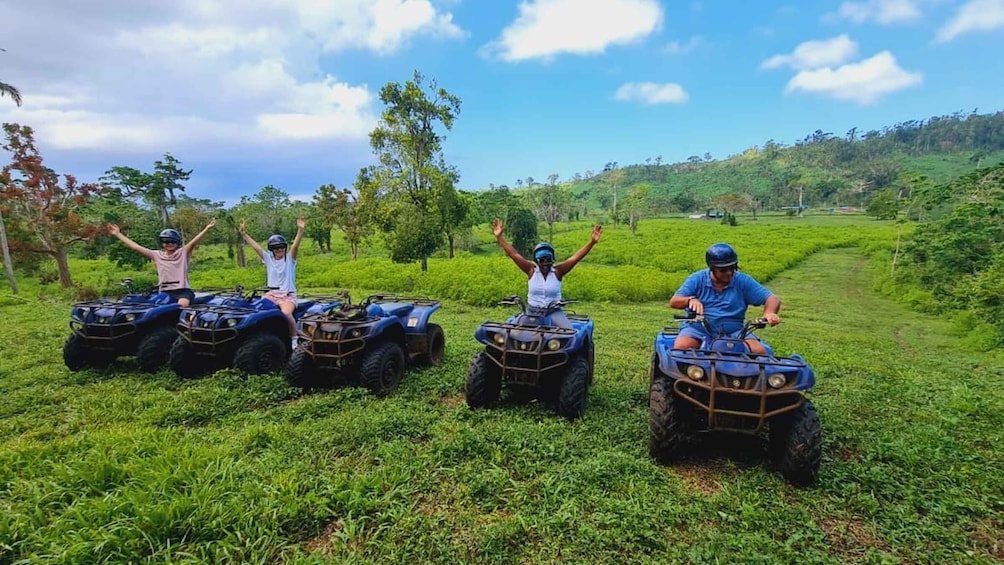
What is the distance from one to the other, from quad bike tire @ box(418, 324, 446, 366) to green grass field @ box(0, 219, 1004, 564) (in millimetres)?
567

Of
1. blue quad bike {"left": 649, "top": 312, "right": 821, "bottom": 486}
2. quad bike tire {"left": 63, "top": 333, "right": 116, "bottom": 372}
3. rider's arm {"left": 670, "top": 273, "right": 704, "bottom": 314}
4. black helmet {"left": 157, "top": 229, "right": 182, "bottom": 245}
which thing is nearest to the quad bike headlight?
blue quad bike {"left": 649, "top": 312, "right": 821, "bottom": 486}

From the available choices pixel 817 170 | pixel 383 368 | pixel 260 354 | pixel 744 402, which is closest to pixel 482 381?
pixel 383 368

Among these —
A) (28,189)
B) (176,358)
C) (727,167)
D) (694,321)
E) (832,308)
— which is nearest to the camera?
(694,321)

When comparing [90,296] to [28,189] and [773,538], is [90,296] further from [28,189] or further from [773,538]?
[773,538]

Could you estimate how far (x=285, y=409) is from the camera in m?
5.21

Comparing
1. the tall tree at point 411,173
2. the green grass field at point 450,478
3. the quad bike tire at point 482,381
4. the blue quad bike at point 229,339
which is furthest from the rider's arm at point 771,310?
the tall tree at point 411,173

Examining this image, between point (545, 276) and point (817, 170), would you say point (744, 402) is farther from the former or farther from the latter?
point (817, 170)

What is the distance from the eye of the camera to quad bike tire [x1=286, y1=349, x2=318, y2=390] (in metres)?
5.80

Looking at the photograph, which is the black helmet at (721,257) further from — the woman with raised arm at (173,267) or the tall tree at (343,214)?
the tall tree at (343,214)

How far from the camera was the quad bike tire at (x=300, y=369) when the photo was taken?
5.80 m

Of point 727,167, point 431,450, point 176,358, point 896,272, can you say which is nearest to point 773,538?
point 431,450

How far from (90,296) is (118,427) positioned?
17.3 m

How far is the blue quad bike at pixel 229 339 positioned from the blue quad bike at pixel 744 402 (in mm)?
4958

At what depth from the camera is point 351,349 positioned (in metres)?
5.69
